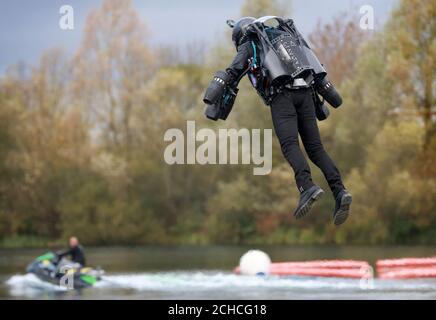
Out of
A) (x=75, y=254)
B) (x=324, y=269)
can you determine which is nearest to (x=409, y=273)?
(x=324, y=269)

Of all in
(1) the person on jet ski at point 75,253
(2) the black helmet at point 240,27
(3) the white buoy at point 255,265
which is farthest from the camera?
(3) the white buoy at point 255,265

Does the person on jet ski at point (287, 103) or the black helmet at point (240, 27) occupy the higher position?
the black helmet at point (240, 27)

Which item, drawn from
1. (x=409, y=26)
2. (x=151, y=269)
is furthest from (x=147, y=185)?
(x=409, y=26)

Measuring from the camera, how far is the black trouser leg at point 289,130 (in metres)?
7.84

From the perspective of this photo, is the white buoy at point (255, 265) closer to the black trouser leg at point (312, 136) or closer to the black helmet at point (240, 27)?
the black trouser leg at point (312, 136)

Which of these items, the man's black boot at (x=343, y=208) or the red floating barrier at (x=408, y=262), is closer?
the man's black boot at (x=343, y=208)

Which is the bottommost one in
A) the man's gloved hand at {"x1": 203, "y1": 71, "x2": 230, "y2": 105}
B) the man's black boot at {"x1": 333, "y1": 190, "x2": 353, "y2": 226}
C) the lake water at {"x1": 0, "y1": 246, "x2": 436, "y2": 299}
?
the lake water at {"x1": 0, "y1": 246, "x2": 436, "y2": 299}

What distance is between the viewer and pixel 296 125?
25.9 ft

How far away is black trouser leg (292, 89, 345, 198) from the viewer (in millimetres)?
7941

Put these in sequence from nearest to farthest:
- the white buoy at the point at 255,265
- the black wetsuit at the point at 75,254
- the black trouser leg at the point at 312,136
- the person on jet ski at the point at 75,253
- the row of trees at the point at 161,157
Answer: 1. the black trouser leg at the point at 312,136
2. the person on jet ski at the point at 75,253
3. the black wetsuit at the point at 75,254
4. the white buoy at the point at 255,265
5. the row of trees at the point at 161,157

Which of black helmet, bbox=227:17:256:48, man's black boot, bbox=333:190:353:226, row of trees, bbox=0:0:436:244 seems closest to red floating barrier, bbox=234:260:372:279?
row of trees, bbox=0:0:436:244

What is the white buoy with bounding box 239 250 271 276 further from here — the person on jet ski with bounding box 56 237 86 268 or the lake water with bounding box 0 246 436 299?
the person on jet ski with bounding box 56 237 86 268

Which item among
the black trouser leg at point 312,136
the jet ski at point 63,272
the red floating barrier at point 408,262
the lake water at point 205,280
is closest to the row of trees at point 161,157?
the lake water at point 205,280

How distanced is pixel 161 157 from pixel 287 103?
60.3 metres
